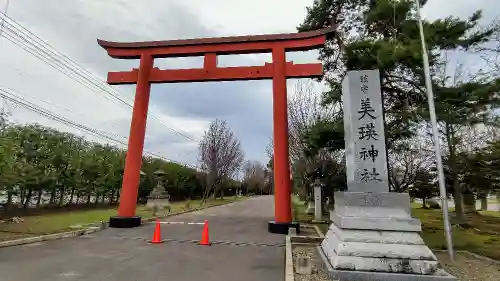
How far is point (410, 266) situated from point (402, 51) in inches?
274

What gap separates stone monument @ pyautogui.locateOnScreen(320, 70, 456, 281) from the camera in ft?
18.6

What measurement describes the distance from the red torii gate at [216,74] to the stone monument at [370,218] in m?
4.52

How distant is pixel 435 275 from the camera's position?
5.56 meters

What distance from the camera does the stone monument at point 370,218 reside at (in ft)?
18.6

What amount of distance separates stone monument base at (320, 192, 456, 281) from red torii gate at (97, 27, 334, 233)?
5324 millimetres

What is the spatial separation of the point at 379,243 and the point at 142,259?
525cm

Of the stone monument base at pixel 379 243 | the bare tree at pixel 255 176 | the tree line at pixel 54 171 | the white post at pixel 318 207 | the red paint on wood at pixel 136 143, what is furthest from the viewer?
the bare tree at pixel 255 176

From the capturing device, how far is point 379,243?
592cm

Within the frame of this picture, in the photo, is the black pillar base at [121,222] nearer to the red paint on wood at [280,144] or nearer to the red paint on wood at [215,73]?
the red paint on wood at [280,144]

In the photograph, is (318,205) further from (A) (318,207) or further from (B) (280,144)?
(B) (280,144)

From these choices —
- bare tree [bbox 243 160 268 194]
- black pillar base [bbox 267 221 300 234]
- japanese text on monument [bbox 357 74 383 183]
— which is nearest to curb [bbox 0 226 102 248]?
black pillar base [bbox 267 221 300 234]

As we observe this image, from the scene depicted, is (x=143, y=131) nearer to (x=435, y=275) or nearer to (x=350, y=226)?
(x=350, y=226)

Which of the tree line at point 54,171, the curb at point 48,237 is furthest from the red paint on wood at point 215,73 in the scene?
the curb at point 48,237

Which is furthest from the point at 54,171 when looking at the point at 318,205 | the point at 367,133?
the point at 367,133
